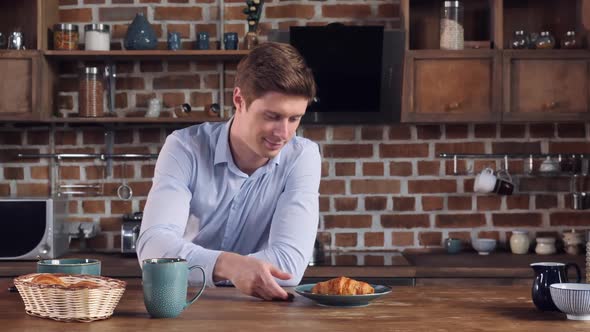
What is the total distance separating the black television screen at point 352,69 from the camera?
3.99 metres

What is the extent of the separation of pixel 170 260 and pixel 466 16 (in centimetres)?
280

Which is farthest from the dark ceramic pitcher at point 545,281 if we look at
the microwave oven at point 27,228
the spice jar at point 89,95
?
the spice jar at point 89,95

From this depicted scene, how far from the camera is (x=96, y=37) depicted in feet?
13.5

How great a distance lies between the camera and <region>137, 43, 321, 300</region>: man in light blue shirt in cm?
221

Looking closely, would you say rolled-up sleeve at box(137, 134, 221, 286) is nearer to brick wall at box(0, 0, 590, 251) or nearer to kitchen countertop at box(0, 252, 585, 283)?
kitchen countertop at box(0, 252, 585, 283)

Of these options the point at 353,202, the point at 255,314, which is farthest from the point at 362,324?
the point at 353,202

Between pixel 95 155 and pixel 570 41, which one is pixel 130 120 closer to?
pixel 95 155

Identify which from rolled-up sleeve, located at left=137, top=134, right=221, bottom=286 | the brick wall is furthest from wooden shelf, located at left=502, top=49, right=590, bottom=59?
rolled-up sleeve, located at left=137, top=134, right=221, bottom=286

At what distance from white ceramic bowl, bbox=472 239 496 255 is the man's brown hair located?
82.7 inches

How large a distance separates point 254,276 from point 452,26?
93.6 inches

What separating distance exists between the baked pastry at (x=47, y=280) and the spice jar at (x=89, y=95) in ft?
7.70

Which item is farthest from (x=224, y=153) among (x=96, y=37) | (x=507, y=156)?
(x=507, y=156)

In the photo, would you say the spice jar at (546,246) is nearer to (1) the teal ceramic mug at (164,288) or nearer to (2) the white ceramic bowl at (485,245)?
(2) the white ceramic bowl at (485,245)

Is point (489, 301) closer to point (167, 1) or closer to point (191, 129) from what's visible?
point (191, 129)
